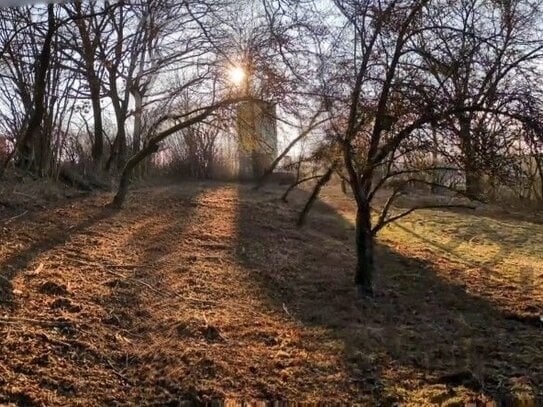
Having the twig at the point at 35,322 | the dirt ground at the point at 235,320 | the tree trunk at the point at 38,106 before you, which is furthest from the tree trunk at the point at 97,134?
the twig at the point at 35,322

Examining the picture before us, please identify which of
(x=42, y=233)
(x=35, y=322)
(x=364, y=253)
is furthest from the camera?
(x=42, y=233)

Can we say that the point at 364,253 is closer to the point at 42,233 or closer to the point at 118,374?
the point at 118,374

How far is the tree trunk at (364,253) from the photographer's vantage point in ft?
21.9

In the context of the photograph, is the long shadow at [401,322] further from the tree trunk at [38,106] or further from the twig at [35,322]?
the tree trunk at [38,106]

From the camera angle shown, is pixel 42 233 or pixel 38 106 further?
pixel 38 106

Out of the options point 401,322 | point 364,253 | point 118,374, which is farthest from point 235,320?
point 364,253

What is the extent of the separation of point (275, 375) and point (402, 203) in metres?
14.3

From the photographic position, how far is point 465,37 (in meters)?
6.12

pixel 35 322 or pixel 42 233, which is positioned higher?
pixel 42 233

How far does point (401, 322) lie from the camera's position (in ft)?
19.0

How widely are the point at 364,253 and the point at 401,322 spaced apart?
1.16 meters

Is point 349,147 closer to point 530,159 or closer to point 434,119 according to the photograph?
point 434,119

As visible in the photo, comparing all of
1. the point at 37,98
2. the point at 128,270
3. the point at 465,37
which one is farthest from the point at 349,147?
the point at 37,98

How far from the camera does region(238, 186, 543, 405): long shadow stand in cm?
426
